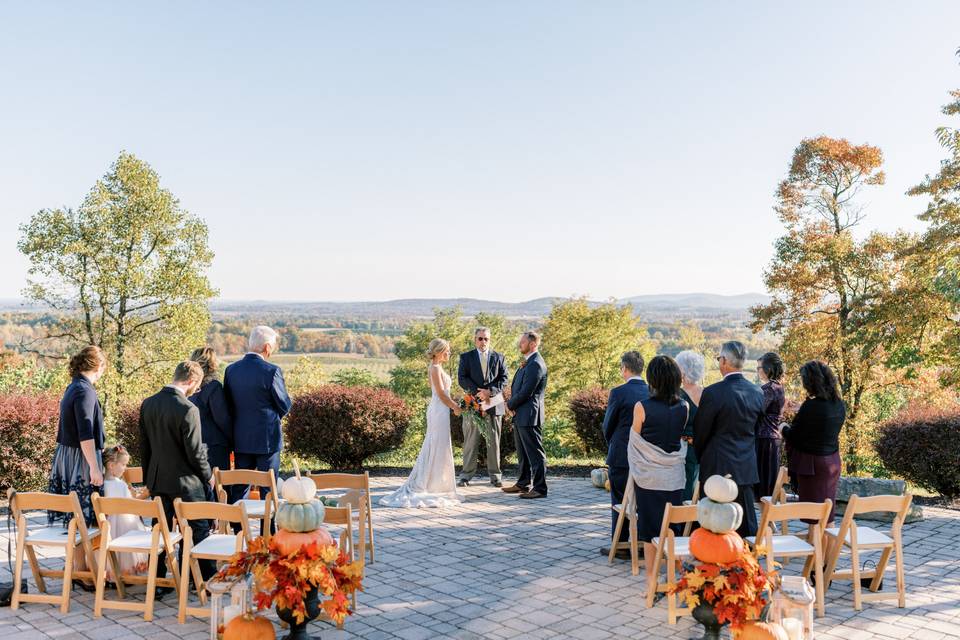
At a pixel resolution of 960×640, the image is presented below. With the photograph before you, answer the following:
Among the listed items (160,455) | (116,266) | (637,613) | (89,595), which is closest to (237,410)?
(160,455)

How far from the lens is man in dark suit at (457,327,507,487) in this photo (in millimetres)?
10758

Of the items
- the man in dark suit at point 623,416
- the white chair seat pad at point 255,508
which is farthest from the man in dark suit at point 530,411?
the white chair seat pad at point 255,508

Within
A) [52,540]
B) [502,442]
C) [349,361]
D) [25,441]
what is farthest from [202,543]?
[349,361]

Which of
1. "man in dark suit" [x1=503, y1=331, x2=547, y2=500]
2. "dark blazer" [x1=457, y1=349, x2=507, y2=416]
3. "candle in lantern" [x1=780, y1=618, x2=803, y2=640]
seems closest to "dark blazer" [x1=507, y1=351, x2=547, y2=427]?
"man in dark suit" [x1=503, y1=331, x2=547, y2=500]

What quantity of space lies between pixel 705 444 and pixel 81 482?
16.5ft

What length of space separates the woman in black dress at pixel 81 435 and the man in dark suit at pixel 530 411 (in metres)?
5.02

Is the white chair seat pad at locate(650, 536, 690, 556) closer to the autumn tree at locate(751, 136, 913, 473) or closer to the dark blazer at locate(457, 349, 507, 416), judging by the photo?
the dark blazer at locate(457, 349, 507, 416)

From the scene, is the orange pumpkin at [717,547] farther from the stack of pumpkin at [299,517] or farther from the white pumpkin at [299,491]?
the white pumpkin at [299,491]

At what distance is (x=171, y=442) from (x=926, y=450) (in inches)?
385

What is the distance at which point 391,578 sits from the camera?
266 inches

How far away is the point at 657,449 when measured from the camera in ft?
21.3

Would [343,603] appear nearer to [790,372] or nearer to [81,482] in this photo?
[81,482]

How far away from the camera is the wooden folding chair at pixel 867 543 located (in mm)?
5684

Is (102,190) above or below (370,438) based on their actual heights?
above
